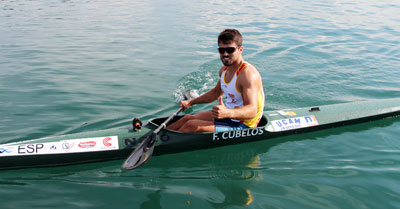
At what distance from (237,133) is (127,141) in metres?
1.66

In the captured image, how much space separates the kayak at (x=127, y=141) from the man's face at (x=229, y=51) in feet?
3.93

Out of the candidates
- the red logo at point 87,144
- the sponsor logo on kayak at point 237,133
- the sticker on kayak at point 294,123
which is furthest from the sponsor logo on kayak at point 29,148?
the sticker on kayak at point 294,123

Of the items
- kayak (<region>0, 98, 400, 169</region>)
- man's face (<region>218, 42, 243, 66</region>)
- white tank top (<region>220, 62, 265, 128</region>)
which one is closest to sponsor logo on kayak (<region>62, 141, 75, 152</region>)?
kayak (<region>0, 98, 400, 169</region>)

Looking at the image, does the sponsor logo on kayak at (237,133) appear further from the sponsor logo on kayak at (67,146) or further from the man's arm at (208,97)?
the sponsor logo on kayak at (67,146)

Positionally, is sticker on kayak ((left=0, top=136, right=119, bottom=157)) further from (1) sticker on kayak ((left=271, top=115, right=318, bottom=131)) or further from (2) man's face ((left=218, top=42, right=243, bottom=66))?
(1) sticker on kayak ((left=271, top=115, right=318, bottom=131))

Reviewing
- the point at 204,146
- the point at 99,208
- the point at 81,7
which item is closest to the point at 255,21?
the point at 81,7

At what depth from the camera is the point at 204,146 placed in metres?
5.48

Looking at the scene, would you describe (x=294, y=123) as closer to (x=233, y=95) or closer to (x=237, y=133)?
(x=237, y=133)

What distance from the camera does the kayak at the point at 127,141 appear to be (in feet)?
16.1

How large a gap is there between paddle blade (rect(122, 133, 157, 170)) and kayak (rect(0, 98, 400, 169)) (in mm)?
297

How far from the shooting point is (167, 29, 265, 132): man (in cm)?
465

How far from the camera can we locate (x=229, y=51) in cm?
470

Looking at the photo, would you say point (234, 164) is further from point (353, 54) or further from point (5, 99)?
point (353, 54)

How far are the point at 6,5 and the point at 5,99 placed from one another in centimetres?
1465
